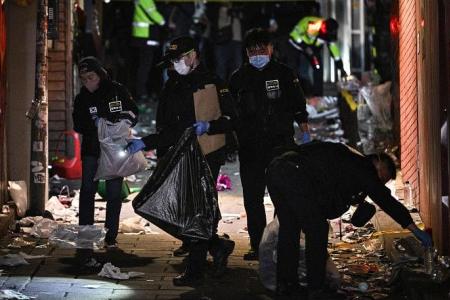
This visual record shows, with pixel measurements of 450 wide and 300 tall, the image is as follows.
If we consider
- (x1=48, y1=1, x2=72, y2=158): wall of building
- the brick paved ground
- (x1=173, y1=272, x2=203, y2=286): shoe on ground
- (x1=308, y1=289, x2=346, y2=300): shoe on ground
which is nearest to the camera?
(x1=308, y1=289, x2=346, y2=300): shoe on ground

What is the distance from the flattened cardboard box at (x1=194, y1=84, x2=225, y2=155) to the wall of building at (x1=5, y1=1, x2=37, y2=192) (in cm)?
350

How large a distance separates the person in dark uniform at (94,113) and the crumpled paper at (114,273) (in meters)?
1.27

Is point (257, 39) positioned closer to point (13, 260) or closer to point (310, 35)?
point (13, 260)

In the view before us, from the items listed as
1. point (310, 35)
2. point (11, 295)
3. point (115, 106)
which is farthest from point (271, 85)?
point (310, 35)

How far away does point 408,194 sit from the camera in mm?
11719

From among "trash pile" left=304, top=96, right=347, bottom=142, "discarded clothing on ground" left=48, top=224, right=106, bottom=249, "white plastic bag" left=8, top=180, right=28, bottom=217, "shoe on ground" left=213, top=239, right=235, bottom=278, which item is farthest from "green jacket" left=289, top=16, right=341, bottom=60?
"shoe on ground" left=213, top=239, right=235, bottom=278

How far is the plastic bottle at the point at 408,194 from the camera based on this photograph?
11531mm

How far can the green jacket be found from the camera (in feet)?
67.9

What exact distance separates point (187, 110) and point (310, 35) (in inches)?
505

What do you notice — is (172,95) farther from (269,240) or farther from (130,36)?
(130,36)

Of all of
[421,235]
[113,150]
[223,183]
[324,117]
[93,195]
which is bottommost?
[324,117]

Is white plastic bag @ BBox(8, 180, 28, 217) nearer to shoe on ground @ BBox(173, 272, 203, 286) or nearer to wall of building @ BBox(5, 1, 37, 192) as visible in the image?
wall of building @ BBox(5, 1, 37, 192)

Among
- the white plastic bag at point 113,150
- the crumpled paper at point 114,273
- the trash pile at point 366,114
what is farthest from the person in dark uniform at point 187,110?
the trash pile at point 366,114

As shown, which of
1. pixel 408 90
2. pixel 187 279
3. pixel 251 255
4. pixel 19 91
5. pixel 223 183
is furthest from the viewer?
pixel 223 183
